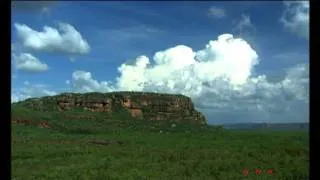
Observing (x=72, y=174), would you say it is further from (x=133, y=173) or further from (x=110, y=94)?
(x=110, y=94)

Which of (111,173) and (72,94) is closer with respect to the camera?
(111,173)

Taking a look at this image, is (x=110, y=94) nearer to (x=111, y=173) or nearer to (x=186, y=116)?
(x=186, y=116)

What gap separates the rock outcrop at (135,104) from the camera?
496ft

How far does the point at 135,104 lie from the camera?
161 metres

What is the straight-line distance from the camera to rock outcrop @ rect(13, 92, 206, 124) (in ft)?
496

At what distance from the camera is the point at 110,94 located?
168 metres

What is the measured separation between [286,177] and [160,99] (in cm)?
14529

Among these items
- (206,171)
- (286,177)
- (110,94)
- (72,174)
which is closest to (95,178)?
(72,174)
